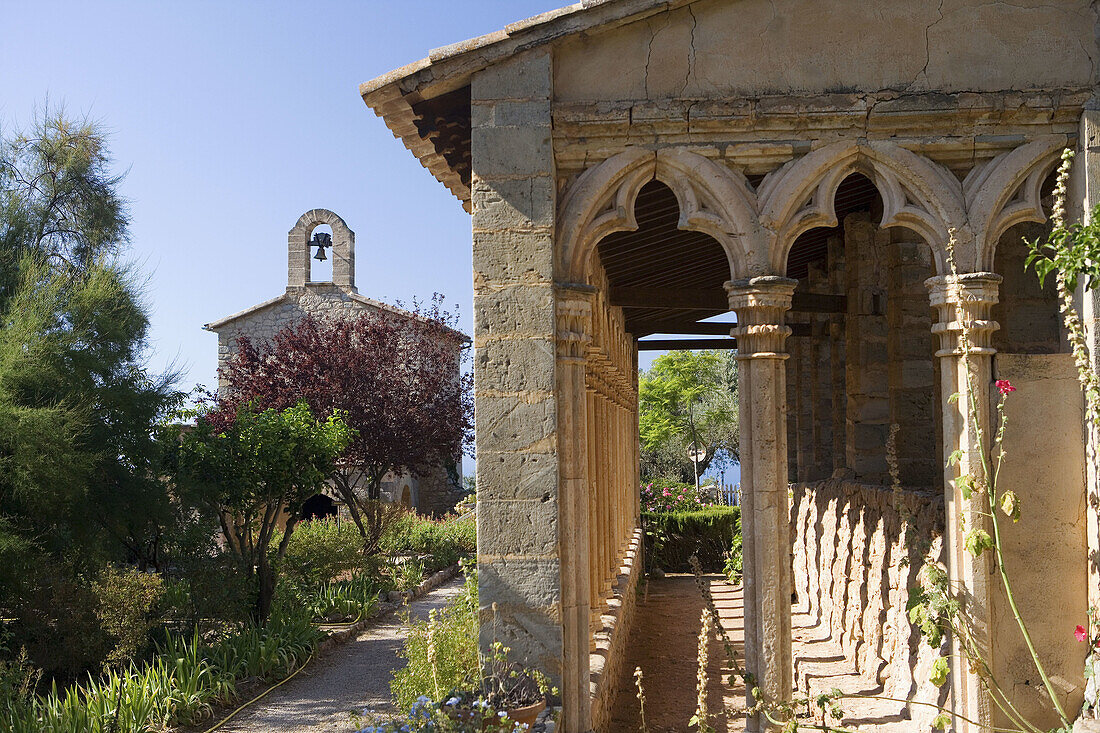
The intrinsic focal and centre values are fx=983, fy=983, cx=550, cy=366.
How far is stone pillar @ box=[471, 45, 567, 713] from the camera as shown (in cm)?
504

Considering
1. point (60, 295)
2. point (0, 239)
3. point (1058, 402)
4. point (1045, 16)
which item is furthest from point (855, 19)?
point (0, 239)

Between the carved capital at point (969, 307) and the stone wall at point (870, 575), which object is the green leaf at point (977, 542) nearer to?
the stone wall at point (870, 575)

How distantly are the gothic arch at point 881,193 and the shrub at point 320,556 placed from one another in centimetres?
819

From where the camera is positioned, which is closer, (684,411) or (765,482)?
(765,482)

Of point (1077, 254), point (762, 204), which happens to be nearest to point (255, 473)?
point (762, 204)

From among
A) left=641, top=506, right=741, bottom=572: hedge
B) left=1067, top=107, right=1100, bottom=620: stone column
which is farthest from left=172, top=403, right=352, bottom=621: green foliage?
left=641, top=506, right=741, bottom=572: hedge

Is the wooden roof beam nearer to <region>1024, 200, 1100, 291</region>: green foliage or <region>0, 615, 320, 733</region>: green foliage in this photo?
<region>0, 615, 320, 733</region>: green foliage

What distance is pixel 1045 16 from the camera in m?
5.25

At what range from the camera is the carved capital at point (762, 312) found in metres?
5.15

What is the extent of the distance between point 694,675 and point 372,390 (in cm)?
962

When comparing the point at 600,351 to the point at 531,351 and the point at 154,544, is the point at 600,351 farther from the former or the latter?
the point at 154,544

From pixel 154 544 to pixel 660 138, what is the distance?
609 cm

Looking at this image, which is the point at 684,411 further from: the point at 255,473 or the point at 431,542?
the point at 255,473

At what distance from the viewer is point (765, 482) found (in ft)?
16.7
